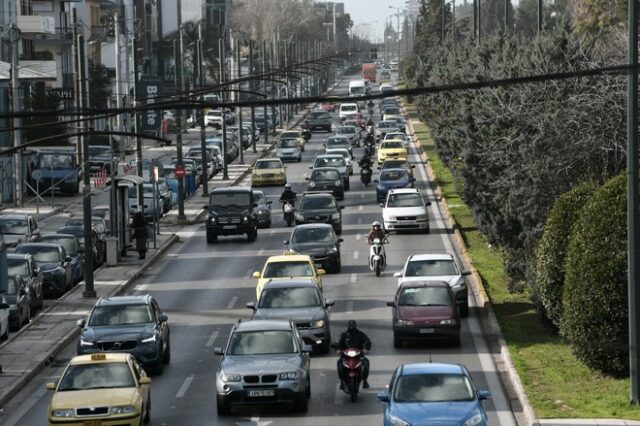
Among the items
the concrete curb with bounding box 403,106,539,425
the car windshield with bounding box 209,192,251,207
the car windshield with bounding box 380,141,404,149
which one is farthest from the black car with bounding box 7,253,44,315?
the car windshield with bounding box 380,141,404,149

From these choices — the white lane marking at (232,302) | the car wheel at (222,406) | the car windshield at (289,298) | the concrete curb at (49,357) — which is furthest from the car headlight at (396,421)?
the white lane marking at (232,302)

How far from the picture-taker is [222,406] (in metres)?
24.1

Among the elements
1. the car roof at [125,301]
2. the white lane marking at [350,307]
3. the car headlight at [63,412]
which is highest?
the car roof at [125,301]

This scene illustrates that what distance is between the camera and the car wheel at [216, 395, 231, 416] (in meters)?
24.0

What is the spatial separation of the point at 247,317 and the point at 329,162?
114 ft

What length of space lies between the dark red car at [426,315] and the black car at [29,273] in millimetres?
10656

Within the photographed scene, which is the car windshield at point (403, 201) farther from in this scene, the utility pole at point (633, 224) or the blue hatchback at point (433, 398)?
the blue hatchback at point (433, 398)

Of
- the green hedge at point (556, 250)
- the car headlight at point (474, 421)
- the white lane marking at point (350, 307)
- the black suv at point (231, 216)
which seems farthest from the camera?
the black suv at point (231, 216)

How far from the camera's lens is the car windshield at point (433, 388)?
69.1 ft

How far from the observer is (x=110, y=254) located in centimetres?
4684

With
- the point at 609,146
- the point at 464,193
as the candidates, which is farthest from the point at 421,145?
the point at 609,146

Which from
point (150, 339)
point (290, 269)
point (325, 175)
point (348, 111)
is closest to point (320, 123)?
point (348, 111)

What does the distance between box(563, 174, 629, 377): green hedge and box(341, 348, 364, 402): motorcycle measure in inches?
149

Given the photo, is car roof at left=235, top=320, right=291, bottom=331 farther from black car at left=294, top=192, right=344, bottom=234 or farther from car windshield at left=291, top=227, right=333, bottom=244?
black car at left=294, top=192, right=344, bottom=234
